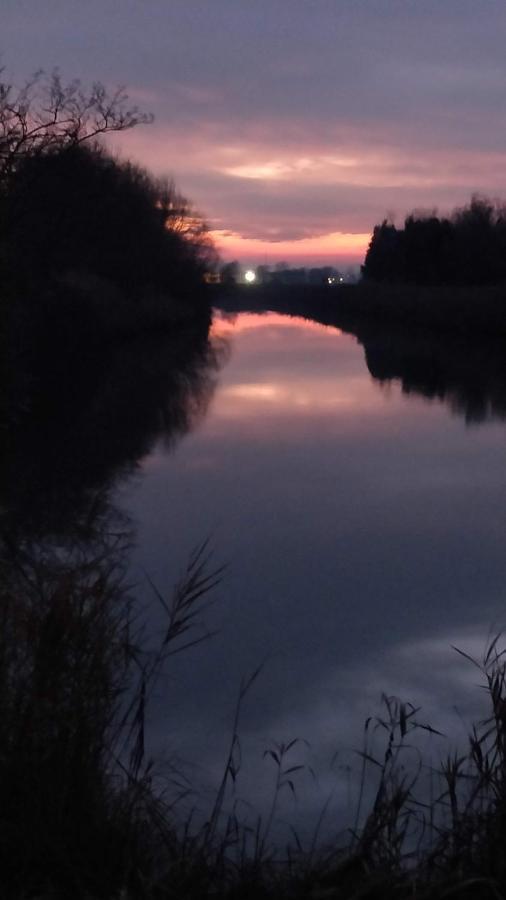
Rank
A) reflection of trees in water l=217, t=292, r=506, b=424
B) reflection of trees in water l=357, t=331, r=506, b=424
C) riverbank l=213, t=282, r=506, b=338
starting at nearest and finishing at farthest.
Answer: reflection of trees in water l=357, t=331, r=506, b=424
reflection of trees in water l=217, t=292, r=506, b=424
riverbank l=213, t=282, r=506, b=338

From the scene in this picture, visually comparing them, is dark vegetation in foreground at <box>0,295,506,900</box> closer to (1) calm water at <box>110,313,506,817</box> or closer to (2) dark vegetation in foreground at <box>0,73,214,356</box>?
(1) calm water at <box>110,313,506,817</box>

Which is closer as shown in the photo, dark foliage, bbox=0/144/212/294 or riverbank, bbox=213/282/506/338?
dark foliage, bbox=0/144/212/294

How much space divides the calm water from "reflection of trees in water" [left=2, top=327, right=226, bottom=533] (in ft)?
1.61

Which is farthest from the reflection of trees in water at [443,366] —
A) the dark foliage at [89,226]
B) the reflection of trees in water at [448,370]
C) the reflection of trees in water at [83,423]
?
the dark foliage at [89,226]

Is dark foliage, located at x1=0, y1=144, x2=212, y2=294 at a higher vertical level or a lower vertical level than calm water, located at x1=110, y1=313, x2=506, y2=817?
higher

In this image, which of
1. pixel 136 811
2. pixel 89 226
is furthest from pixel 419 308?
pixel 136 811

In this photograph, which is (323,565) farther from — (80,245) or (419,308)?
(419,308)

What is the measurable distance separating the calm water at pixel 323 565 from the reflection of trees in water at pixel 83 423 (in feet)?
1.61

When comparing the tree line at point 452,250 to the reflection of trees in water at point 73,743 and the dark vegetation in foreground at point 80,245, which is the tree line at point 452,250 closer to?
the dark vegetation in foreground at point 80,245

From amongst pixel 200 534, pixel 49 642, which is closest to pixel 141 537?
pixel 200 534

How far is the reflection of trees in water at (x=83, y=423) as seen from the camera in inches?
446

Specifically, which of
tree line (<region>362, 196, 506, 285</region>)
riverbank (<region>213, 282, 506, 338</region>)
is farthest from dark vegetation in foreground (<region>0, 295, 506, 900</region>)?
tree line (<region>362, 196, 506, 285</region>)

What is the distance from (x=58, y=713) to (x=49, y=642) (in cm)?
24

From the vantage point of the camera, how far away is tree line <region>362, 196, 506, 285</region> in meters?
60.2
